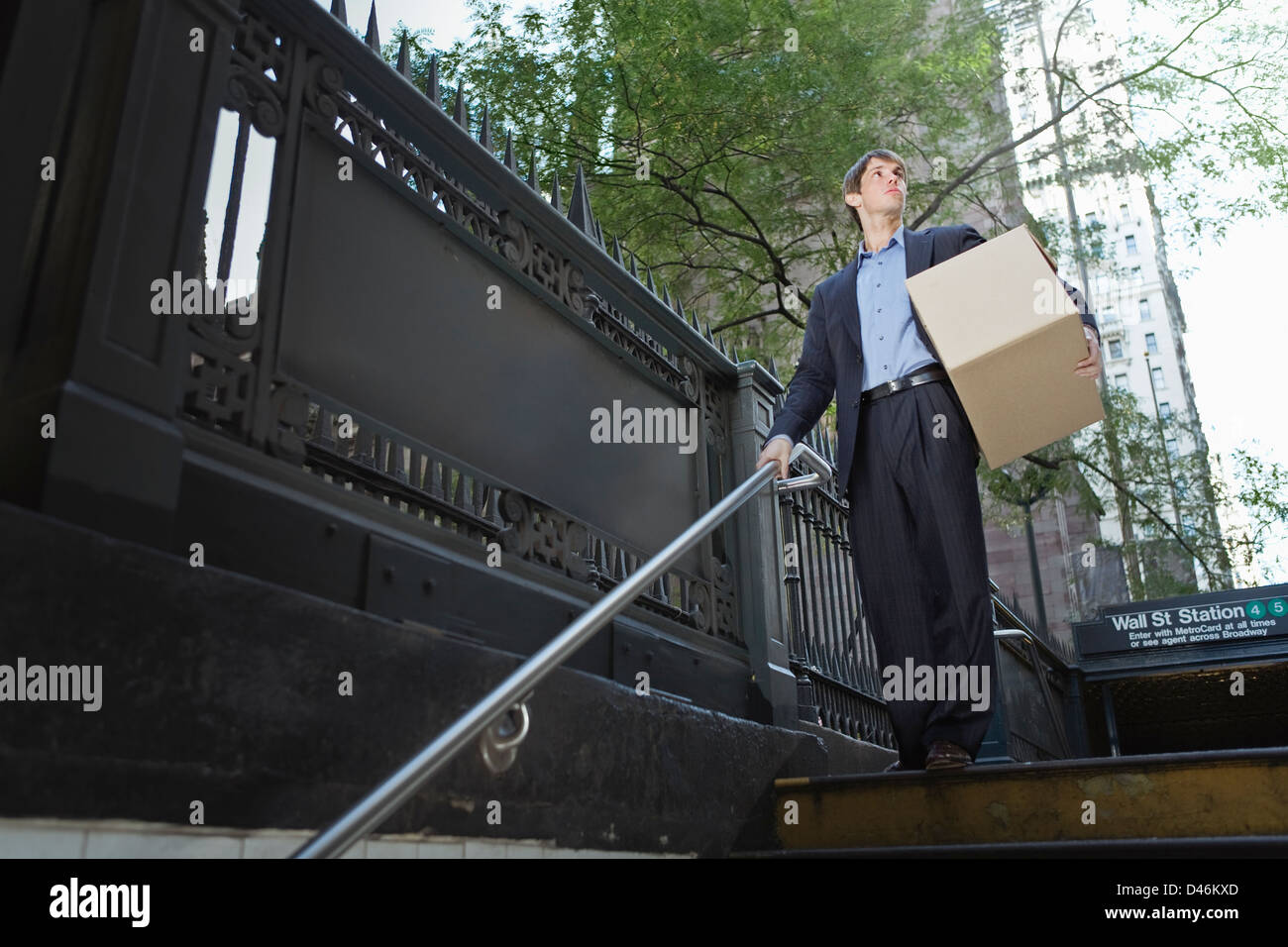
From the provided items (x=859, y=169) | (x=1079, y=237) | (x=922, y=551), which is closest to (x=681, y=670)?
(x=922, y=551)

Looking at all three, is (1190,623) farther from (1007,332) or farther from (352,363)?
(352,363)

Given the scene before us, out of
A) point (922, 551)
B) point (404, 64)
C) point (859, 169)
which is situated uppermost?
point (859, 169)

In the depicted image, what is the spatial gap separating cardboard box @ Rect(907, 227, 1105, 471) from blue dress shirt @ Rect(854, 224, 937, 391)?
0.27m

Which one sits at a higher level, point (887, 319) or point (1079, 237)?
point (1079, 237)

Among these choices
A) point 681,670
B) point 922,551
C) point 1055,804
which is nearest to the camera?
point 1055,804

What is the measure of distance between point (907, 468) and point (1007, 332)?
2.03 ft

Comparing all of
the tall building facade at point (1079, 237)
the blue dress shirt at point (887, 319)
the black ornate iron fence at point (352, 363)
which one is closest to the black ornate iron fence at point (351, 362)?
the black ornate iron fence at point (352, 363)

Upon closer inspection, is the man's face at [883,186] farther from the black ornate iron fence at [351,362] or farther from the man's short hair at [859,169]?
the black ornate iron fence at [351,362]

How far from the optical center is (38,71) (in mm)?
2266

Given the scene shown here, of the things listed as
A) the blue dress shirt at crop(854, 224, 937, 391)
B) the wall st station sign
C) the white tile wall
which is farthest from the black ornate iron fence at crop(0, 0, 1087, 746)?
the wall st station sign

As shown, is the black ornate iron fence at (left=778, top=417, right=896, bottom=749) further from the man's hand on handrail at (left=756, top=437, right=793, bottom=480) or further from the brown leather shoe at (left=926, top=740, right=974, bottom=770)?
the brown leather shoe at (left=926, top=740, right=974, bottom=770)

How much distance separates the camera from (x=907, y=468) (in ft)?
12.4

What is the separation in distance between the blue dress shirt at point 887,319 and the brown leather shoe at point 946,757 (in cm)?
133

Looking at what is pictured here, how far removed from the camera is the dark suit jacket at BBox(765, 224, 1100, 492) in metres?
3.95
